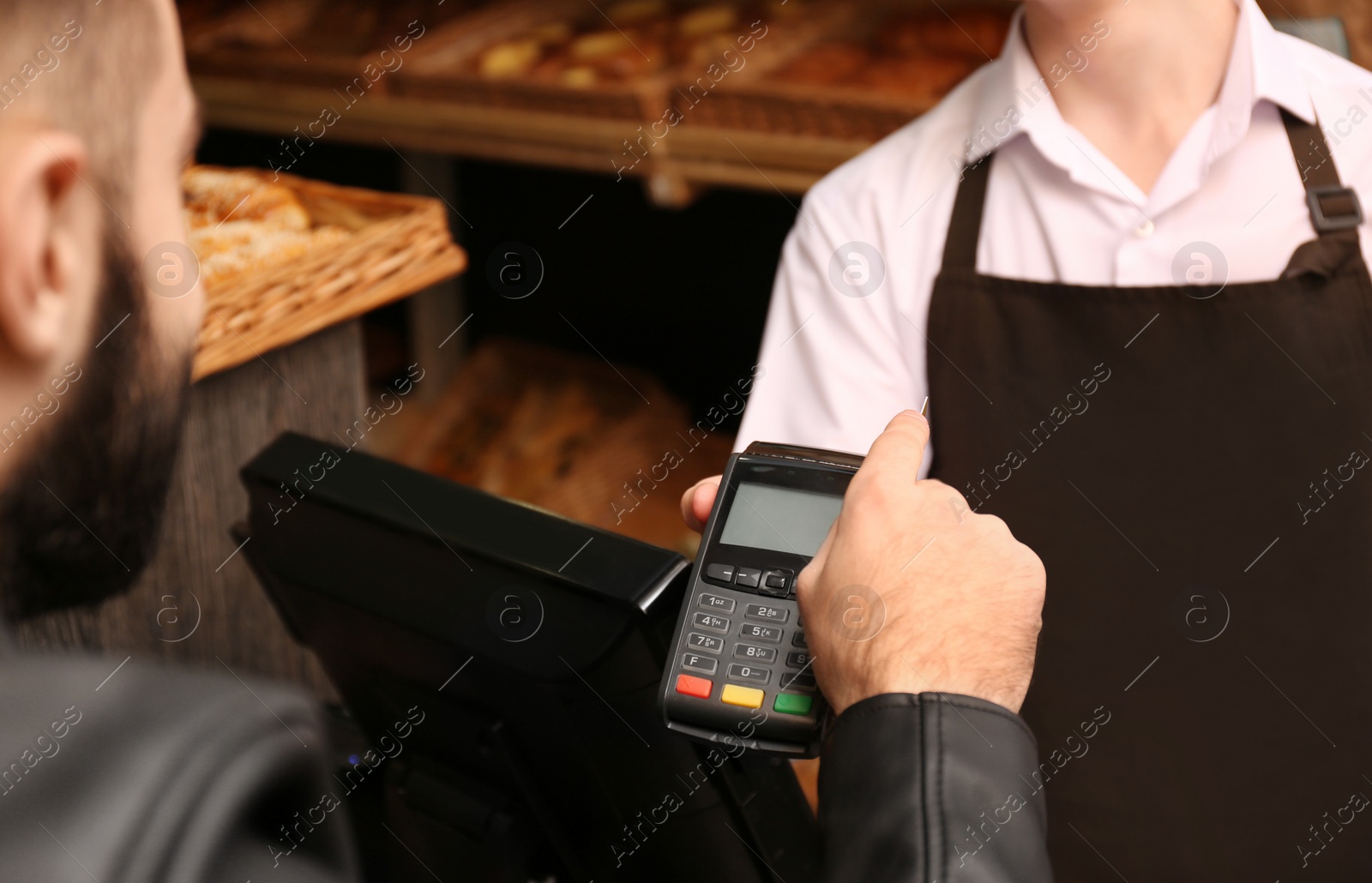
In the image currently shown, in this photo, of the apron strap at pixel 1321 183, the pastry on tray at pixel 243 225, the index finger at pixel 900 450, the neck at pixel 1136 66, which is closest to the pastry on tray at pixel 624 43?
the pastry on tray at pixel 243 225

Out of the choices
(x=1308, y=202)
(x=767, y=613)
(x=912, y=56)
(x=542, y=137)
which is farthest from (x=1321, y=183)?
(x=542, y=137)

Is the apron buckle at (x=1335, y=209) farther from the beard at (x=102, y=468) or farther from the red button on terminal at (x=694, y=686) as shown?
the beard at (x=102, y=468)

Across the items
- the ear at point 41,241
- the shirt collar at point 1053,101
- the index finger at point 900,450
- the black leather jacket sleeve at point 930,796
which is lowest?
the black leather jacket sleeve at point 930,796

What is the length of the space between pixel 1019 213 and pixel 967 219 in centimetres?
6

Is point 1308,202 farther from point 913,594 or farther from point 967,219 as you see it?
point 913,594

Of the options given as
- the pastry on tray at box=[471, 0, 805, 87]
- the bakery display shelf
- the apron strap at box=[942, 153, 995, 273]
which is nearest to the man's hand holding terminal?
the apron strap at box=[942, 153, 995, 273]

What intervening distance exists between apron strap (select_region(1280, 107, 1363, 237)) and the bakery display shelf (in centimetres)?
80

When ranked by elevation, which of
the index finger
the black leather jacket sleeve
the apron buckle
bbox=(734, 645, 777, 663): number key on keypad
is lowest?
the black leather jacket sleeve

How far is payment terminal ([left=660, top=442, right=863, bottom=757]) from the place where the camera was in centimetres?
53

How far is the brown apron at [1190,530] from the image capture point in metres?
0.93

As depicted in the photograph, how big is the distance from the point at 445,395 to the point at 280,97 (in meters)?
0.68

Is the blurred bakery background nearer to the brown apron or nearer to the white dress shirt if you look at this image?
the white dress shirt

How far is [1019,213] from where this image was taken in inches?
42.0

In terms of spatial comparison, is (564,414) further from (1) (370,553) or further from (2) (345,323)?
(1) (370,553)
